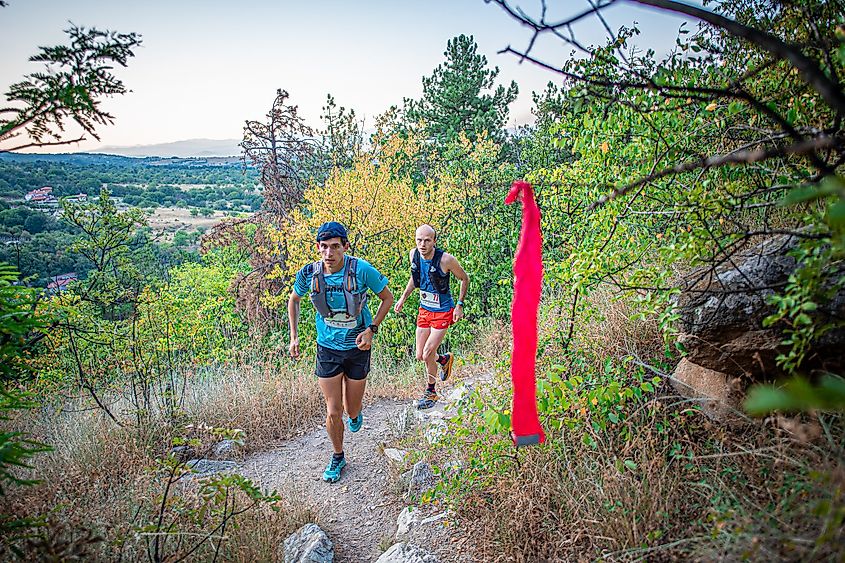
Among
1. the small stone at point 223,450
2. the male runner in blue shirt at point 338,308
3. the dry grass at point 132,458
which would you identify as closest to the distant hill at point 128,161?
the dry grass at point 132,458

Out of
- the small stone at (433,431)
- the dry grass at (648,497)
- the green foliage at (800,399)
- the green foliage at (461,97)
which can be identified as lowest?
the small stone at (433,431)

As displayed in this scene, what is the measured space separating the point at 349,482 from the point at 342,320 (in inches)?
70.1

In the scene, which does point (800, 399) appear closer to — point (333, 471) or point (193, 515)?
point (193, 515)

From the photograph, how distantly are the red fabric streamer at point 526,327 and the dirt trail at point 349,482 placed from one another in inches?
76.1

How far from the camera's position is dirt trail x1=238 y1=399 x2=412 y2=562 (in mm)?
3928

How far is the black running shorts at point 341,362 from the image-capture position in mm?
4391

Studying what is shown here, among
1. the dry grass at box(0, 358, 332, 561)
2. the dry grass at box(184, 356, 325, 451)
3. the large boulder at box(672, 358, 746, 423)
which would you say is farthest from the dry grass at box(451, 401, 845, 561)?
the dry grass at box(184, 356, 325, 451)

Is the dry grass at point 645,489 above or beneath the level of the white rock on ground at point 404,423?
above

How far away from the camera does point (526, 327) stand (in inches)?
97.9

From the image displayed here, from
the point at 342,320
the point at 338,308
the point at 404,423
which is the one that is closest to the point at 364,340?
the point at 342,320

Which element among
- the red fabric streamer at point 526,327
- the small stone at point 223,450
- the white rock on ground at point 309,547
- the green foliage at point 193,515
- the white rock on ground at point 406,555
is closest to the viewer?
the red fabric streamer at point 526,327

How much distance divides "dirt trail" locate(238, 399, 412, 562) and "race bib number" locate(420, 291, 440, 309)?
5.26ft

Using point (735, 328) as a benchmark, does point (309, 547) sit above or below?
below

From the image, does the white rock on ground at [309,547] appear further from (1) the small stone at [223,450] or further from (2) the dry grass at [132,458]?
(1) the small stone at [223,450]
